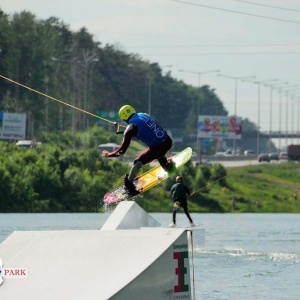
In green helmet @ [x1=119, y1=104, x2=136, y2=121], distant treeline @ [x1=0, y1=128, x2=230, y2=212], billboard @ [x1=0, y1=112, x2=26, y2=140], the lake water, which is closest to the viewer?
green helmet @ [x1=119, y1=104, x2=136, y2=121]

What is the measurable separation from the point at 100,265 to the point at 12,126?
97254 millimetres

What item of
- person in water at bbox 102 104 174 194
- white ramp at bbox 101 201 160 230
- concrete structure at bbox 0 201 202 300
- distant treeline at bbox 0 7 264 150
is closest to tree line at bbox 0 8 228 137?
distant treeline at bbox 0 7 264 150

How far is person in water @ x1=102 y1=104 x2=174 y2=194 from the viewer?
17.2 metres

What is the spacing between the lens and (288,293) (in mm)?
21922

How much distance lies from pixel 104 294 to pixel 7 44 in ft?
331

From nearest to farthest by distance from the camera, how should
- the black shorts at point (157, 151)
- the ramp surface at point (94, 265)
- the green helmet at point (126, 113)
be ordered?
1. the ramp surface at point (94, 265)
2. the green helmet at point (126, 113)
3. the black shorts at point (157, 151)

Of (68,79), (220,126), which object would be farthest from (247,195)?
(220,126)

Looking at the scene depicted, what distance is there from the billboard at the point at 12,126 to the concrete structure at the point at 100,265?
9539cm

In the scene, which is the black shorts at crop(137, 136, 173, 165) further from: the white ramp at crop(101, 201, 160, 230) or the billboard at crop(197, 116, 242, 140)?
the billboard at crop(197, 116, 242, 140)

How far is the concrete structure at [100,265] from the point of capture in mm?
13750

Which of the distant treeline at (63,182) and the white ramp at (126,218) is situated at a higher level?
the white ramp at (126,218)

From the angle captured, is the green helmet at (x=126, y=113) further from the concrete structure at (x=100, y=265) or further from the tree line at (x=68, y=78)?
the tree line at (x=68, y=78)

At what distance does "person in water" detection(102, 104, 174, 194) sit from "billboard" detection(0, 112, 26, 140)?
9187cm

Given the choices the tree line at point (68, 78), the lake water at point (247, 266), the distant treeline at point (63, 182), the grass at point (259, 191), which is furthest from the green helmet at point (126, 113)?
the tree line at point (68, 78)
